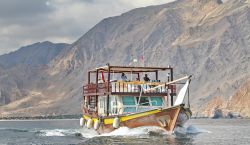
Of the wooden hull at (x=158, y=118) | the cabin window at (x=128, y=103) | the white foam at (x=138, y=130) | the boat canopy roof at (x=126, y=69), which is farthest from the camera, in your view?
the boat canopy roof at (x=126, y=69)

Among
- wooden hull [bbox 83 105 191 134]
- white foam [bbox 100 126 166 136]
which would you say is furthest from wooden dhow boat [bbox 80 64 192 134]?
white foam [bbox 100 126 166 136]

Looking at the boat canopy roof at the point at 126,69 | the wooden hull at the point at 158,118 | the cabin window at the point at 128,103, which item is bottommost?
the wooden hull at the point at 158,118

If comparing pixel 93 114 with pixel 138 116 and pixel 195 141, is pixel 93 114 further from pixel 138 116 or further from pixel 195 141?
pixel 195 141

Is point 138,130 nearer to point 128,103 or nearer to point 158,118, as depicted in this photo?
point 158,118

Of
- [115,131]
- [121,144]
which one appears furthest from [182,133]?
[121,144]

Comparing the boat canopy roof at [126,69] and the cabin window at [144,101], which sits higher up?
the boat canopy roof at [126,69]

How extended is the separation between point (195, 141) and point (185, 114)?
487cm

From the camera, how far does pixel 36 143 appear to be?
58.5 m

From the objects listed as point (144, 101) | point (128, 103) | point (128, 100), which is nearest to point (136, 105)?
point (128, 103)

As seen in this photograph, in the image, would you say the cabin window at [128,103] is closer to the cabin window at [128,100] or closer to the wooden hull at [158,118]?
the cabin window at [128,100]

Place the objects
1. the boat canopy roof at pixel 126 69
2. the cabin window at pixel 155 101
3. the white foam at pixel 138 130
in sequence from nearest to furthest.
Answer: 1. the white foam at pixel 138 130
2. the cabin window at pixel 155 101
3. the boat canopy roof at pixel 126 69

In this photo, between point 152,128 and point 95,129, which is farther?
point 95,129

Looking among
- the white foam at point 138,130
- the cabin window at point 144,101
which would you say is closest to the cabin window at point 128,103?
the cabin window at point 144,101

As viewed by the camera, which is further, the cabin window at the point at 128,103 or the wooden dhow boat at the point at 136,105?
the cabin window at the point at 128,103
